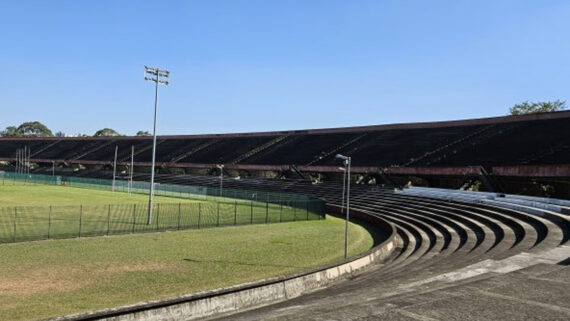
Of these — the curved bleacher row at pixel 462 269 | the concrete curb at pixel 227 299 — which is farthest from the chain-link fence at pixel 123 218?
the concrete curb at pixel 227 299

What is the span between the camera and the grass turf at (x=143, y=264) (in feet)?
43.7

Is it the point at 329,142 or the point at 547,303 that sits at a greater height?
the point at 329,142

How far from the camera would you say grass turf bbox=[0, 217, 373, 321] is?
43.7ft

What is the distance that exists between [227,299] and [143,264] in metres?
7.90

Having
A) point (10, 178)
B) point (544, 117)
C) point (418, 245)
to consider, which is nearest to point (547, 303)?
point (418, 245)

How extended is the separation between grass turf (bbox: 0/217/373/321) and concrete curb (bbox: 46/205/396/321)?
2.64 m

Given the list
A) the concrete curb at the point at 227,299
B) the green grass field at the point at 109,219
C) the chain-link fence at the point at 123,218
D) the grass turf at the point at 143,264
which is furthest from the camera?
the chain-link fence at the point at 123,218

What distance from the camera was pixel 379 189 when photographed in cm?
4609

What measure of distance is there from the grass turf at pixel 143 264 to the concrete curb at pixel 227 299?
264 centimetres

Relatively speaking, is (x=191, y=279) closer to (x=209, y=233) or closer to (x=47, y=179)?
(x=209, y=233)

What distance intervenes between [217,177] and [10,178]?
3383 centimetres

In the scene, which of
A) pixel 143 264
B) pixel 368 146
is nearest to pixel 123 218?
pixel 143 264

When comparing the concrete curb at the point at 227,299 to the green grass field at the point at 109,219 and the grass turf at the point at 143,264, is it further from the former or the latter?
the green grass field at the point at 109,219

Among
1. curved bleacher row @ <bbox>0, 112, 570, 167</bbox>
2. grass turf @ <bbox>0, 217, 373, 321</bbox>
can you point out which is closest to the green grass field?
grass turf @ <bbox>0, 217, 373, 321</bbox>
